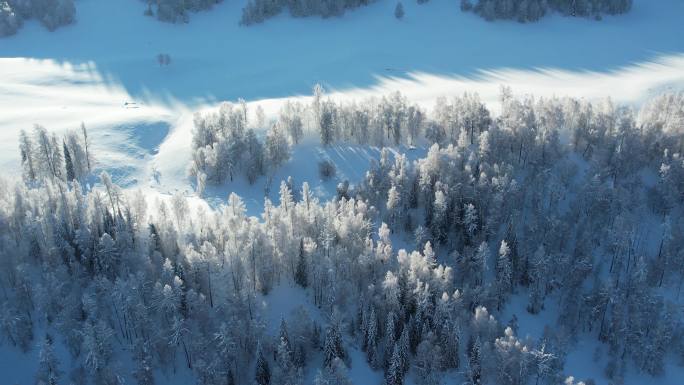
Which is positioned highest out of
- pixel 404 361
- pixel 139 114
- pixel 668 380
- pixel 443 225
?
pixel 139 114

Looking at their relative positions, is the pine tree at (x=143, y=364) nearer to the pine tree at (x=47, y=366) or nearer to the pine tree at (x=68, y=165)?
the pine tree at (x=47, y=366)

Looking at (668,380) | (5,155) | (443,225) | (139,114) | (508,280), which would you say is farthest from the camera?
(139,114)

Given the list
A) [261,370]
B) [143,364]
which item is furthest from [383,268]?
[143,364]

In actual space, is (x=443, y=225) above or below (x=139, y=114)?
below

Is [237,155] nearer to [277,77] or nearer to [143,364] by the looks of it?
[143,364]

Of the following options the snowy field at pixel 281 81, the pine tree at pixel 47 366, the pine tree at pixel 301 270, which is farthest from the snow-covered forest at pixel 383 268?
the snowy field at pixel 281 81

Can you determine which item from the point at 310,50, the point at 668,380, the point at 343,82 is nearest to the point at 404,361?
the point at 668,380

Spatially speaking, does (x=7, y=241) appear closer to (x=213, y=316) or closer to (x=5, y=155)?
(x=213, y=316)

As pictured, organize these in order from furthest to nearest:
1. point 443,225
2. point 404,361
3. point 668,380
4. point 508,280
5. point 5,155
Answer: point 5,155 < point 443,225 < point 508,280 < point 668,380 < point 404,361

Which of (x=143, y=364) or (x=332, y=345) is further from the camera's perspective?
(x=332, y=345)
